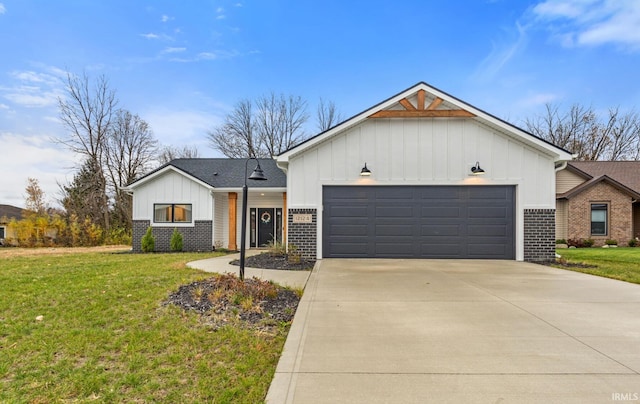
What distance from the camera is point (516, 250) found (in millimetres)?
9969

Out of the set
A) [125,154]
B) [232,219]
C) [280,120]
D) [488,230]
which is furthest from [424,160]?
[125,154]

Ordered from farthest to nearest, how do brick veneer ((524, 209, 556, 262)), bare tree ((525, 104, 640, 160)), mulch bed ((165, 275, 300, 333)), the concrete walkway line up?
bare tree ((525, 104, 640, 160))
brick veneer ((524, 209, 556, 262))
the concrete walkway
mulch bed ((165, 275, 300, 333))

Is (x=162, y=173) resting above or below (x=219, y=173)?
below

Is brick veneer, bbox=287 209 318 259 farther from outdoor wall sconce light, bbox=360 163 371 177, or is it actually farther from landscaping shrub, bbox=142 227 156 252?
landscaping shrub, bbox=142 227 156 252

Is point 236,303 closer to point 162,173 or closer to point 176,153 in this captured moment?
point 162,173

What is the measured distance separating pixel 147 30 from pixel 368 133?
11058 mm

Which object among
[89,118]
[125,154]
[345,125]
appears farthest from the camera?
[125,154]

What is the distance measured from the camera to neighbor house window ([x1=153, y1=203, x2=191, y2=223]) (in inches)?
560

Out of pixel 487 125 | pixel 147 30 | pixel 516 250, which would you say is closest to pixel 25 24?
pixel 147 30

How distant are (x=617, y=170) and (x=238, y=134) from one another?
27.5m

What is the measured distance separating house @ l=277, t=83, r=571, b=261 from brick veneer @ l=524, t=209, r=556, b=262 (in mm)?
41

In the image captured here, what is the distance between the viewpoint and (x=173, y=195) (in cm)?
1420

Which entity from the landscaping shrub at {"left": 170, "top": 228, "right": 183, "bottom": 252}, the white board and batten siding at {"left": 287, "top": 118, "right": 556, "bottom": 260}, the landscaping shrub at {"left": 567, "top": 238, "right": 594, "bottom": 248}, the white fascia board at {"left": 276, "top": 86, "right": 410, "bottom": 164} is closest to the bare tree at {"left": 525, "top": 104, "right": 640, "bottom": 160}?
the landscaping shrub at {"left": 567, "top": 238, "right": 594, "bottom": 248}

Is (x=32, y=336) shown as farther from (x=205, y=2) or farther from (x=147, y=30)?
(x=147, y=30)
